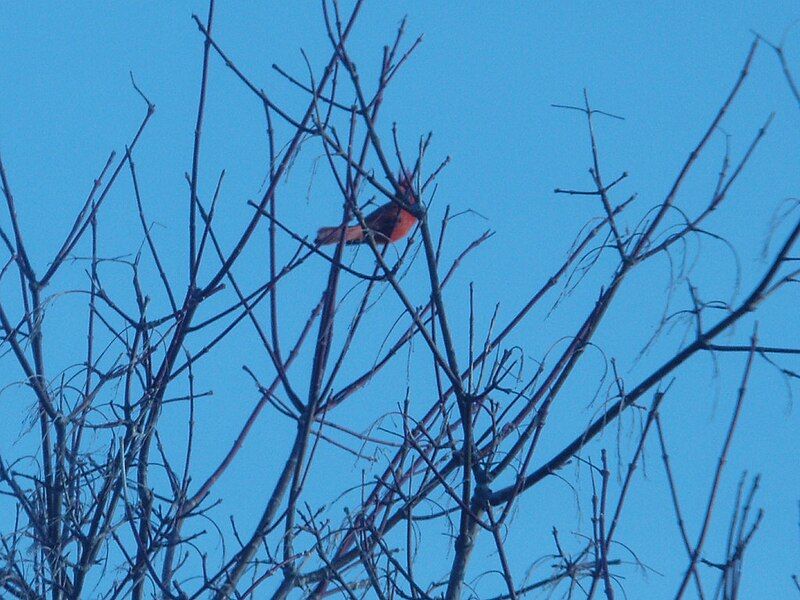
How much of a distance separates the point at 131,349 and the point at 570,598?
140 centimetres

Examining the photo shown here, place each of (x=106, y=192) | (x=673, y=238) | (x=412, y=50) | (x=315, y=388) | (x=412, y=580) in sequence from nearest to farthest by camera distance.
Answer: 1. (x=412, y=580)
2. (x=673, y=238)
3. (x=315, y=388)
4. (x=412, y=50)
5. (x=106, y=192)

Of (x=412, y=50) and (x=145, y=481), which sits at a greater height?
(x=412, y=50)

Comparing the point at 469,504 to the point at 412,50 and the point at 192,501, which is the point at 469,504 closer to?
the point at 192,501

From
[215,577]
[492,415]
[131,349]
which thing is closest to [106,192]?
[131,349]

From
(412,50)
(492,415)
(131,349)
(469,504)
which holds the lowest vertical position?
(469,504)

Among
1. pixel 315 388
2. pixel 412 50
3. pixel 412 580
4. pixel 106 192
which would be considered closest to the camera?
pixel 412 580

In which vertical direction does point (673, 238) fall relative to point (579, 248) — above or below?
below

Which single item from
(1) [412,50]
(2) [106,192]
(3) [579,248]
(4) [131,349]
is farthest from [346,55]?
(2) [106,192]

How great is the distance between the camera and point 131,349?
11.0ft

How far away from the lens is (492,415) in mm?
2711

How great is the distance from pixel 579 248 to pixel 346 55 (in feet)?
3.15

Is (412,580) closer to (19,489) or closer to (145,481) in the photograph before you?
(145,481)

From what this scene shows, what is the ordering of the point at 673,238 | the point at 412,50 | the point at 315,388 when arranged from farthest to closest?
the point at 412,50 < the point at 315,388 < the point at 673,238

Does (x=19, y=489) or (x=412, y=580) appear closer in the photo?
(x=412, y=580)
